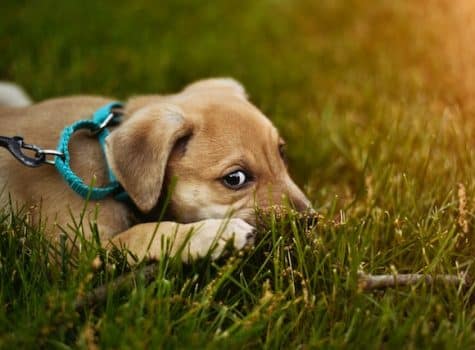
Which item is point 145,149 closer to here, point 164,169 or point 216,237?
point 164,169

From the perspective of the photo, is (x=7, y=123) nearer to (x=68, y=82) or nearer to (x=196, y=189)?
(x=196, y=189)

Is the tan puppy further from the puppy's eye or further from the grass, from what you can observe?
the grass

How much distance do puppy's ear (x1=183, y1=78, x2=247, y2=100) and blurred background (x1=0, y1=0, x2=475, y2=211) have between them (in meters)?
0.67

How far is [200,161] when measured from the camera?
133 inches

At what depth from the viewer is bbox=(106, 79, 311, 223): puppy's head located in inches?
127

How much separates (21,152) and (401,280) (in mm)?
1888

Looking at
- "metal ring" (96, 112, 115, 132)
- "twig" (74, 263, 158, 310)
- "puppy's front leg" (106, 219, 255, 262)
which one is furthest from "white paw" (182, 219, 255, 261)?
"metal ring" (96, 112, 115, 132)

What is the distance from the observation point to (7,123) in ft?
12.0

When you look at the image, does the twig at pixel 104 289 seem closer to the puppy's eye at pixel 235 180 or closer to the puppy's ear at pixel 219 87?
the puppy's eye at pixel 235 180

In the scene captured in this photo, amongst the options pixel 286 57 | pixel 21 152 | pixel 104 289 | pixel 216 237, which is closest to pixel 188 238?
pixel 216 237

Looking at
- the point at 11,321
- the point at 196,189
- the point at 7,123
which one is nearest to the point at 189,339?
the point at 11,321

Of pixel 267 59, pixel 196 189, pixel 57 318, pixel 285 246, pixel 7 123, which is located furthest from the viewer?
pixel 267 59

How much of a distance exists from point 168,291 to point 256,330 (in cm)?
37

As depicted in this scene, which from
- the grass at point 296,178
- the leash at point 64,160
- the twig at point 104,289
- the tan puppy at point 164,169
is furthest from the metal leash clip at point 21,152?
the twig at point 104,289
